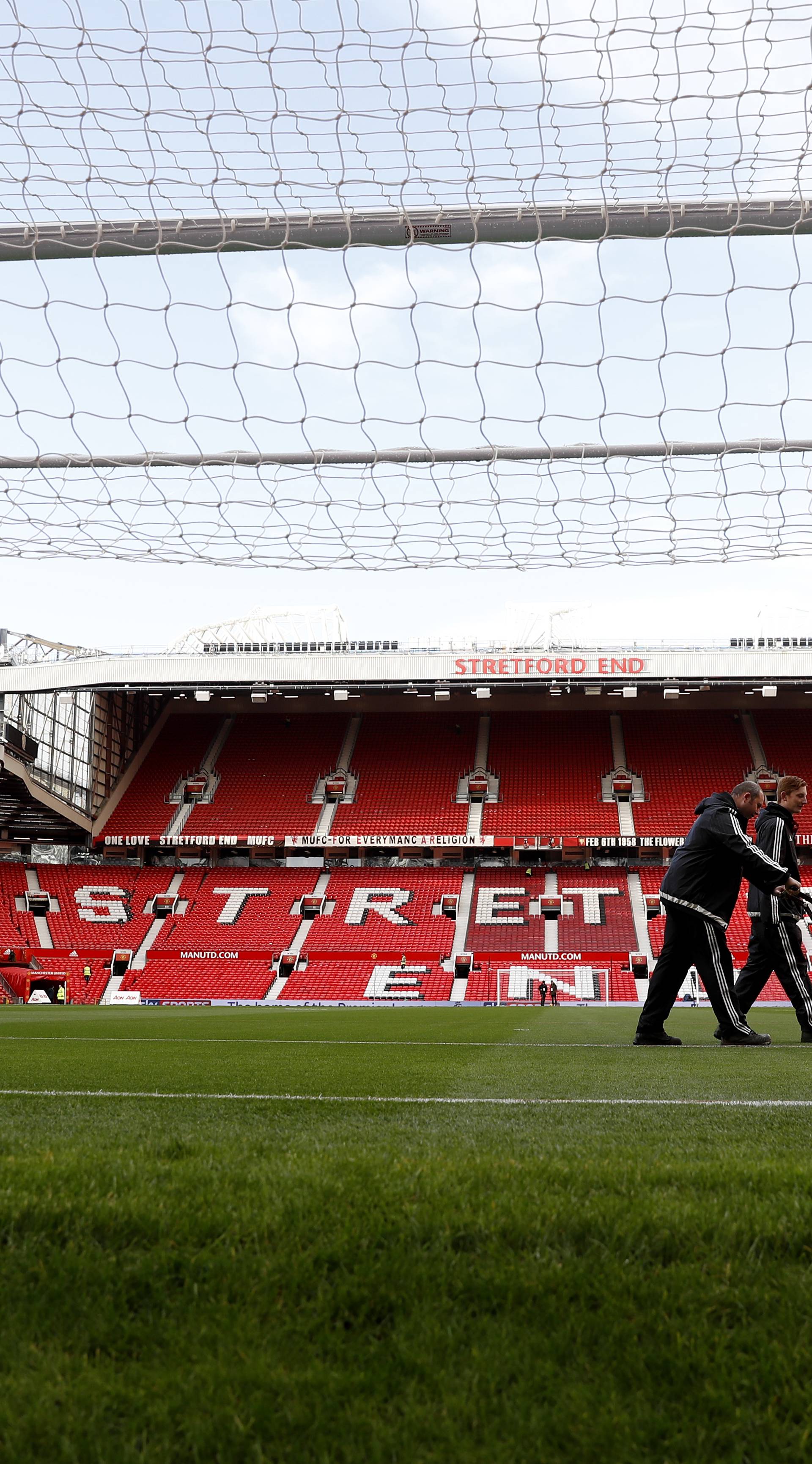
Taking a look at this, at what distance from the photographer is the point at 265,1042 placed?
29.9ft

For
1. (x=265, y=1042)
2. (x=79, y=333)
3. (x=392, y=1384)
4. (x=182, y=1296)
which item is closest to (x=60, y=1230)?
(x=182, y=1296)

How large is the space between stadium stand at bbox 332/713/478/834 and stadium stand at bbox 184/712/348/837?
4.47 ft

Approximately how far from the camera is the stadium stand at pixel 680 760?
36500 mm

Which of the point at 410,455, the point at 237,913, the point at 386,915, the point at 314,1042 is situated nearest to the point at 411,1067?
the point at 314,1042

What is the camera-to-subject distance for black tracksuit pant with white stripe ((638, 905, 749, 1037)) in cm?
689

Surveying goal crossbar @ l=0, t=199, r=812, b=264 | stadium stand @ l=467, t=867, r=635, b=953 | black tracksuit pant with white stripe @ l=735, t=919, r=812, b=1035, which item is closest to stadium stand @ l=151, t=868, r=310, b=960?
stadium stand @ l=467, t=867, r=635, b=953

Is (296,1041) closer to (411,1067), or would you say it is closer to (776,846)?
(411,1067)

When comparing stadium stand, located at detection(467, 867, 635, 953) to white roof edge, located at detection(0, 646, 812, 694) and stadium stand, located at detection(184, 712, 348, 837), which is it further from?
stadium stand, located at detection(184, 712, 348, 837)

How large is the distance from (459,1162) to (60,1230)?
1.00 metres

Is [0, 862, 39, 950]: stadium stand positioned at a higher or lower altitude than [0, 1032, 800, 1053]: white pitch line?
higher

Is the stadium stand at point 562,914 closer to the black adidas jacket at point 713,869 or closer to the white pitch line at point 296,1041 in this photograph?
the white pitch line at point 296,1041

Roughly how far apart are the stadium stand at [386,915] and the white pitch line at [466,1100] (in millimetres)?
28268

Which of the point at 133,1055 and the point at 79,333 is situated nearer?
the point at 79,333

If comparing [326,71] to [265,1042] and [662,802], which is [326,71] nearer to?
[265,1042]
